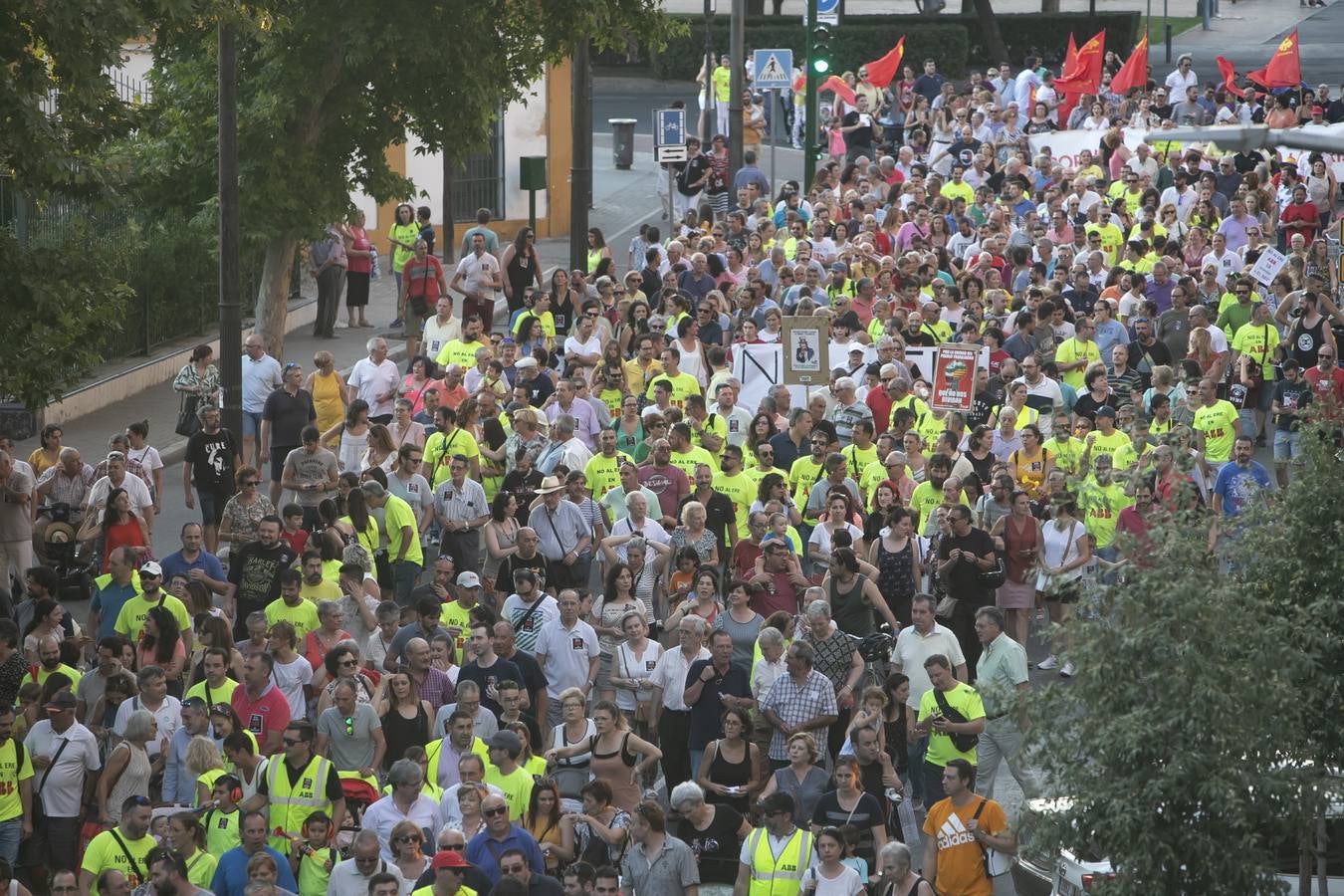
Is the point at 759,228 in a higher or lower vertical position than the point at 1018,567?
higher

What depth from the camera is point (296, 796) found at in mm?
12469

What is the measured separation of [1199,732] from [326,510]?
8.16 metres

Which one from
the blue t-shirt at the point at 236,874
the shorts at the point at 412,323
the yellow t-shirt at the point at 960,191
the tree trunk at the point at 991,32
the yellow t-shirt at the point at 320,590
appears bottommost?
the blue t-shirt at the point at 236,874

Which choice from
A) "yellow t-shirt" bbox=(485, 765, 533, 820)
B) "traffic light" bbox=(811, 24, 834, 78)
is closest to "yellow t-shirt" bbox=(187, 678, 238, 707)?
"yellow t-shirt" bbox=(485, 765, 533, 820)

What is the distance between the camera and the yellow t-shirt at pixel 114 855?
11.9m

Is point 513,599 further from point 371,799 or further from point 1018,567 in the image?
point 1018,567

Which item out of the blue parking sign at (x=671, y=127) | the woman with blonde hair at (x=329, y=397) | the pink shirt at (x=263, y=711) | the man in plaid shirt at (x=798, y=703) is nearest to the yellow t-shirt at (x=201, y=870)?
the pink shirt at (x=263, y=711)

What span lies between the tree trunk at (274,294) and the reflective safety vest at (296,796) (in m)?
11.2

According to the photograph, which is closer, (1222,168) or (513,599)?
(513,599)

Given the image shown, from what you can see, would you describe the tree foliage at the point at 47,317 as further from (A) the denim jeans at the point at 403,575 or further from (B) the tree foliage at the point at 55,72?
(A) the denim jeans at the point at 403,575

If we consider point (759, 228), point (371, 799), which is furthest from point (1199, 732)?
point (759, 228)

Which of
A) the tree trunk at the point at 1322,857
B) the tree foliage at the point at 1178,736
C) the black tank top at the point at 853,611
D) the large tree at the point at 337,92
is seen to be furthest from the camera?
the large tree at the point at 337,92

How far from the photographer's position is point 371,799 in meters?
13.0

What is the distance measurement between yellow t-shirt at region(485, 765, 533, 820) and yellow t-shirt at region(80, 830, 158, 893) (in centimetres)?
196
